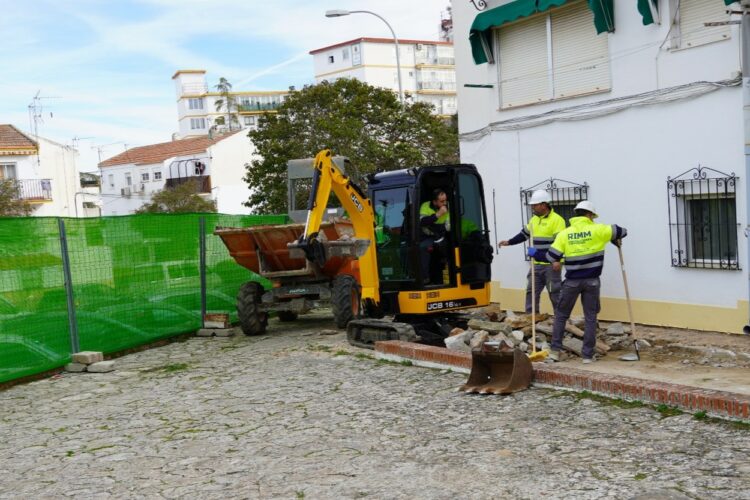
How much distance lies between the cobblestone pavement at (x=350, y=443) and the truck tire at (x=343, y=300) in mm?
2986

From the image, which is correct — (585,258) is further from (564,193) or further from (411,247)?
(564,193)

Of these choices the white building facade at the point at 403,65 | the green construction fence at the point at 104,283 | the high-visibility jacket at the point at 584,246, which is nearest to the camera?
the high-visibility jacket at the point at 584,246

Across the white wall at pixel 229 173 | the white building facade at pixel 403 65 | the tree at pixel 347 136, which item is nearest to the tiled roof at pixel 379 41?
the white building facade at pixel 403 65

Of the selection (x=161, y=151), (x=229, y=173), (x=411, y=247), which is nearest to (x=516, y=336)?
(x=411, y=247)

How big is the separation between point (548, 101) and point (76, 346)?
26.2ft

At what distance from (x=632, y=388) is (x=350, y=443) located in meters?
2.46

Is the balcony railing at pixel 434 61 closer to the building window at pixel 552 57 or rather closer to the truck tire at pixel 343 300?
the building window at pixel 552 57

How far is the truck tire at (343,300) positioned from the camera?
12.9 metres

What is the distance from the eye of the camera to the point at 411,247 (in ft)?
37.7

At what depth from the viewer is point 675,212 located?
37.9ft

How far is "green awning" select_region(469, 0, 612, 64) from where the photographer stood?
480 inches

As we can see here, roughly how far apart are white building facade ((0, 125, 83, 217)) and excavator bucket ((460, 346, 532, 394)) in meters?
45.7

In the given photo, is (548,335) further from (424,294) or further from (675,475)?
(675,475)

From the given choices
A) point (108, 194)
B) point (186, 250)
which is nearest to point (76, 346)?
point (186, 250)
